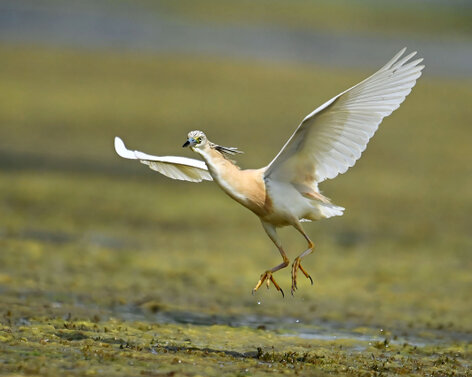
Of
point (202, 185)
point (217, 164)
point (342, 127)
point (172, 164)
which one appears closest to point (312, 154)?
point (342, 127)

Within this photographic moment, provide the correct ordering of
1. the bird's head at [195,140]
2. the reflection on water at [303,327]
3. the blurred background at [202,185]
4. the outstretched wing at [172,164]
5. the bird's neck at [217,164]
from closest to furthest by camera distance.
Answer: the bird's head at [195,140] < the bird's neck at [217,164] < the outstretched wing at [172,164] < the reflection on water at [303,327] < the blurred background at [202,185]

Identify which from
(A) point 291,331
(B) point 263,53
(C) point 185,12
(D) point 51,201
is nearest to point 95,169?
(D) point 51,201

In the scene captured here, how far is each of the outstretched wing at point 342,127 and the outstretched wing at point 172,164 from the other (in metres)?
0.76

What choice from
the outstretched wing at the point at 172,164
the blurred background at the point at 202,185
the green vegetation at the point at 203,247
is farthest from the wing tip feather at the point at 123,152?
the blurred background at the point at 202,185

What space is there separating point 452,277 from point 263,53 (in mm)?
19386

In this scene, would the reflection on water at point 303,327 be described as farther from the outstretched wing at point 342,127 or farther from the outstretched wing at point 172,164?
the outstretched wing at point 342,127

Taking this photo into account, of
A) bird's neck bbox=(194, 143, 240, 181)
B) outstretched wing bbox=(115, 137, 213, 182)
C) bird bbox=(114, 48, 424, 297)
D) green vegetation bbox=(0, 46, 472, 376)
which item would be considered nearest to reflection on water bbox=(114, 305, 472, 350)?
green vegetation bbox=(0, 46, 472, 376)

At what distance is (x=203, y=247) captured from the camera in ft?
39.6

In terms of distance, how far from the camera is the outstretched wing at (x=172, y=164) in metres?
7.81

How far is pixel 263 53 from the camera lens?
29938mm

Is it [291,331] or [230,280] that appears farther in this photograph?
[230,280]

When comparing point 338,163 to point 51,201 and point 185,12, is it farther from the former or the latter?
point 185,12

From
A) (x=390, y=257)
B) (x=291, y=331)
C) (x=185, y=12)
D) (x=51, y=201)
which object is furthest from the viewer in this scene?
(x=185, y=12)

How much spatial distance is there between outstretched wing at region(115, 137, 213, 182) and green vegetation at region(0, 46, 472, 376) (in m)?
1.34
